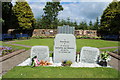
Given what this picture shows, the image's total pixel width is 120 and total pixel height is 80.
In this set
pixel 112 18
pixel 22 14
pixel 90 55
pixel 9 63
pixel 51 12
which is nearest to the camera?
pixel 9 63

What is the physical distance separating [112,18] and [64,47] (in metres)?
24.8

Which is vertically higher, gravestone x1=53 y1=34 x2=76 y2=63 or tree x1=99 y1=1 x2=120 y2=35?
tree x1=99 y1=1 x2=120 y2=35

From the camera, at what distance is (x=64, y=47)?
23.5ft

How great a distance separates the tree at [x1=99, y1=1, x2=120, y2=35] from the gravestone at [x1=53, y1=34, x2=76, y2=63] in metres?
22.8

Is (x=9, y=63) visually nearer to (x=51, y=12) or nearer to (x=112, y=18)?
(x=112, y=18)

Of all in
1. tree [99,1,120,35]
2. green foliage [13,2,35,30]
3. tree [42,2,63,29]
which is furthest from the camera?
tree [42,2,63,29]

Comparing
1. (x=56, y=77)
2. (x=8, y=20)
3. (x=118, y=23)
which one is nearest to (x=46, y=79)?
(x=56, y=77)

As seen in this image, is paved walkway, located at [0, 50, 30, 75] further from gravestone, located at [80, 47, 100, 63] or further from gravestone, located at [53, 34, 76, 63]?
gravestone, located at [80, 47, 100, 63]

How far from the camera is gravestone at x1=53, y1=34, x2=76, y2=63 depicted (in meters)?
7.08

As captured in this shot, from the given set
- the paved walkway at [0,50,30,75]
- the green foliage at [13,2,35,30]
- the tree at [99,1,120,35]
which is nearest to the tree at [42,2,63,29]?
the green foliage at [13,2,35,30]

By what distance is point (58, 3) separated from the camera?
4653cm

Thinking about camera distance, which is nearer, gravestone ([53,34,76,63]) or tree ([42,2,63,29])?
gravestone ([53,34,76,63])

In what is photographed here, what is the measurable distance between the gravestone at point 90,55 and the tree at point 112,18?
22.2 meters

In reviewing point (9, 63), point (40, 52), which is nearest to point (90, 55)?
point (40, 52)
